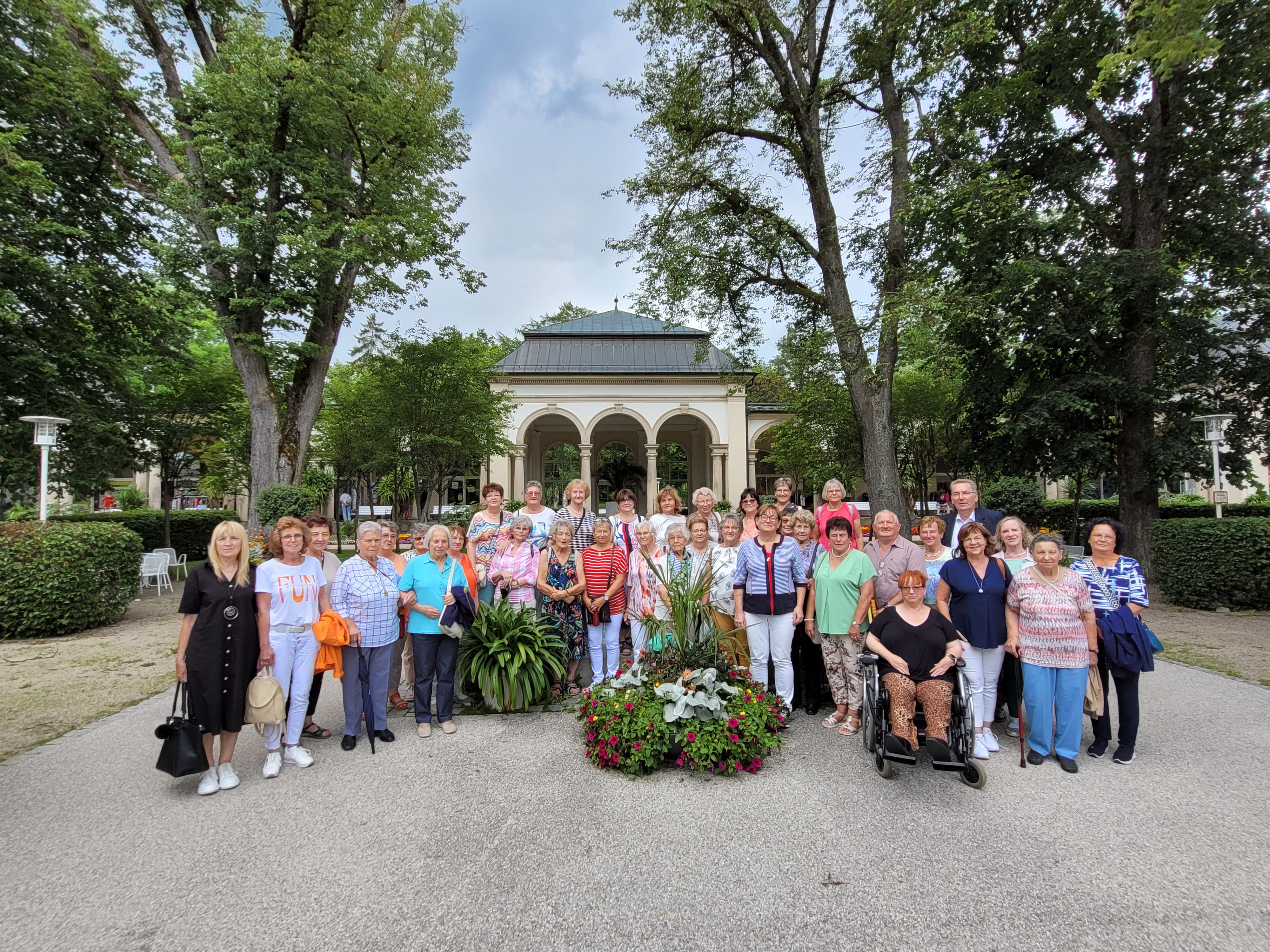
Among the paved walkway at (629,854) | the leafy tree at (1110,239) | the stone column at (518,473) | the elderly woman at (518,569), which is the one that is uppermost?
the leafy tree at (1110,239)

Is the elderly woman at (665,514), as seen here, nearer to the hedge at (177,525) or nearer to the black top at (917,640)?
the black top at (917,640)

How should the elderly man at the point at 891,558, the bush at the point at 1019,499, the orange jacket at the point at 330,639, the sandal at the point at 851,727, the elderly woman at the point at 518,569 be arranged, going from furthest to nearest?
the bush at the point at 1019,499, the elderly woman at the point at 518,569, the sandal at the point at 851,727, the elderly man at the point at 891,558, the orange jacket at the point at 330,639

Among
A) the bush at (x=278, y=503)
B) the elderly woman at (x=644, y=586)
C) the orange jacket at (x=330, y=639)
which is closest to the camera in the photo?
the orange jacket at (x=330, y=639)

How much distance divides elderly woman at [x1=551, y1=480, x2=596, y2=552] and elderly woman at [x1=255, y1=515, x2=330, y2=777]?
2.03 metres

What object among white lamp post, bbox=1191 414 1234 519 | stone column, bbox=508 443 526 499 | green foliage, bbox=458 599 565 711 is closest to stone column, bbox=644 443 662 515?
stone column, bbox=508 443 526 499

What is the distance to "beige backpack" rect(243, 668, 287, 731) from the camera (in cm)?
365

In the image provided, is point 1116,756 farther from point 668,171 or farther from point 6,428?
point 6,428

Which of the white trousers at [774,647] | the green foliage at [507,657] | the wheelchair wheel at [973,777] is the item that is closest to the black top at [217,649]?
the green foliage at [507,657]

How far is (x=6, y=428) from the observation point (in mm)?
10867

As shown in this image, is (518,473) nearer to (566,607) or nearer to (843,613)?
(566,607)

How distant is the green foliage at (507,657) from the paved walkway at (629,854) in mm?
676

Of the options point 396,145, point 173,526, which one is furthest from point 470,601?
point 173,526

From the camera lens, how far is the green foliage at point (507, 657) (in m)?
4.84

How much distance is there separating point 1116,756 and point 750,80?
44.9ft
